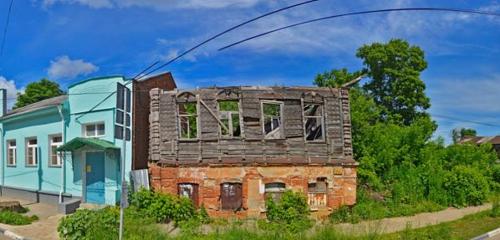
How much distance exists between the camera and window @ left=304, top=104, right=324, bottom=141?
18984 mm

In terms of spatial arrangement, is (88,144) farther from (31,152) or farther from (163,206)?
(31,152)

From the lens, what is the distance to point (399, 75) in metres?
33.1

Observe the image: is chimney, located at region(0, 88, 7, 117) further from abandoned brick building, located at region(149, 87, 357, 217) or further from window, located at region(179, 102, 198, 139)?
abandoned brick building, located at region(149, 87, 357, 217)

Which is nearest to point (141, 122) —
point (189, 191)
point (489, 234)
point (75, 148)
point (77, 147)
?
point (77, 147)

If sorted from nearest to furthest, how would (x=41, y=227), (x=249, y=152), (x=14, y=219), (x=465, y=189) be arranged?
1. (x=41, y=227)
2. (x=14, y=219)
3. (x=249, y=152)
4. (x=465, y=189)

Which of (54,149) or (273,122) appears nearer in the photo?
(273,122)

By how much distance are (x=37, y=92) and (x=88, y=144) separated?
3370 cm

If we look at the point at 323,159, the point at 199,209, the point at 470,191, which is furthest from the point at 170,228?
the point at 470,191

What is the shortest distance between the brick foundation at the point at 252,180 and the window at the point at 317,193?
0.12 meters

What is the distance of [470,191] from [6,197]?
23.1m

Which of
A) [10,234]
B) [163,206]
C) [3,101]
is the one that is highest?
[3,101]

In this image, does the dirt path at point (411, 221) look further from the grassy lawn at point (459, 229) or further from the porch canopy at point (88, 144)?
the porch canopy at point (88, 144)

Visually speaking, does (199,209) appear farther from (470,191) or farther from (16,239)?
(470,191)

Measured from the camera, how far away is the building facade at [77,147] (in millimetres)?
18969
